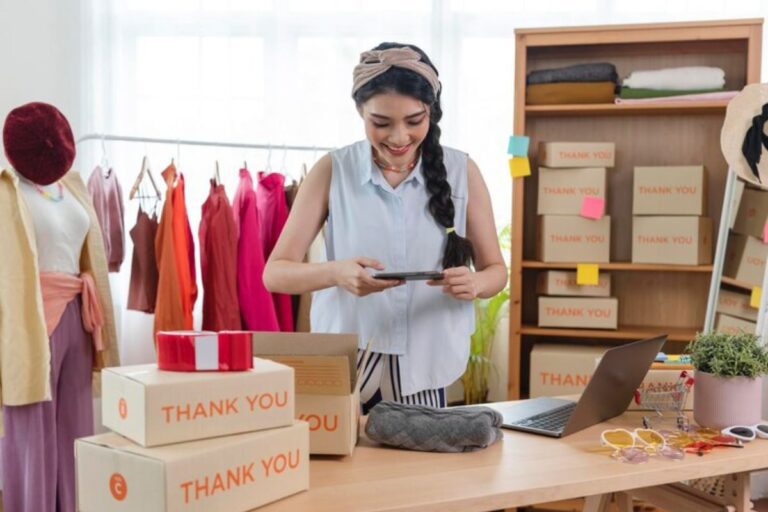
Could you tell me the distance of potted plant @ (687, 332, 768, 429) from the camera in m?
1.78

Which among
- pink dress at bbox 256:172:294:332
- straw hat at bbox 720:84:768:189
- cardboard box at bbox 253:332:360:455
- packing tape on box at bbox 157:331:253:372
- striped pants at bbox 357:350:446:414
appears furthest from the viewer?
pink dress at bbox 256:172:294:332

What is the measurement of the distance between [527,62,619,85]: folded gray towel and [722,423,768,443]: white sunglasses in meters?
2.12

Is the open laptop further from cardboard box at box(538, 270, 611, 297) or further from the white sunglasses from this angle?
cardboard box at box(538, 270, 611, 297)

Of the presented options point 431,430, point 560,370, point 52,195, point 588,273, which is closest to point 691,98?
point 588,273

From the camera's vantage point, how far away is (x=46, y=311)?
285 cm

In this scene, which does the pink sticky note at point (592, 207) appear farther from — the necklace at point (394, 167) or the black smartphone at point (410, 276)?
the black smartphone at point (410, 276)

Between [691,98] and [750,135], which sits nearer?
[750,135]

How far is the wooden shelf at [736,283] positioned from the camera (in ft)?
10.6

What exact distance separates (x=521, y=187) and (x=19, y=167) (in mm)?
1991

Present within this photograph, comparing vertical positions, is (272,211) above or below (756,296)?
above

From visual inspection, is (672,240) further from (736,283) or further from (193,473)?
(193,473)

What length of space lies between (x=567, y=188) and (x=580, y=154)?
155 mm

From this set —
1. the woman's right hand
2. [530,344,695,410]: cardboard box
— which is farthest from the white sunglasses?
[530,344,695,410]: cardboard box

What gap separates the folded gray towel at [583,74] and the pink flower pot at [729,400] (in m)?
2.05
